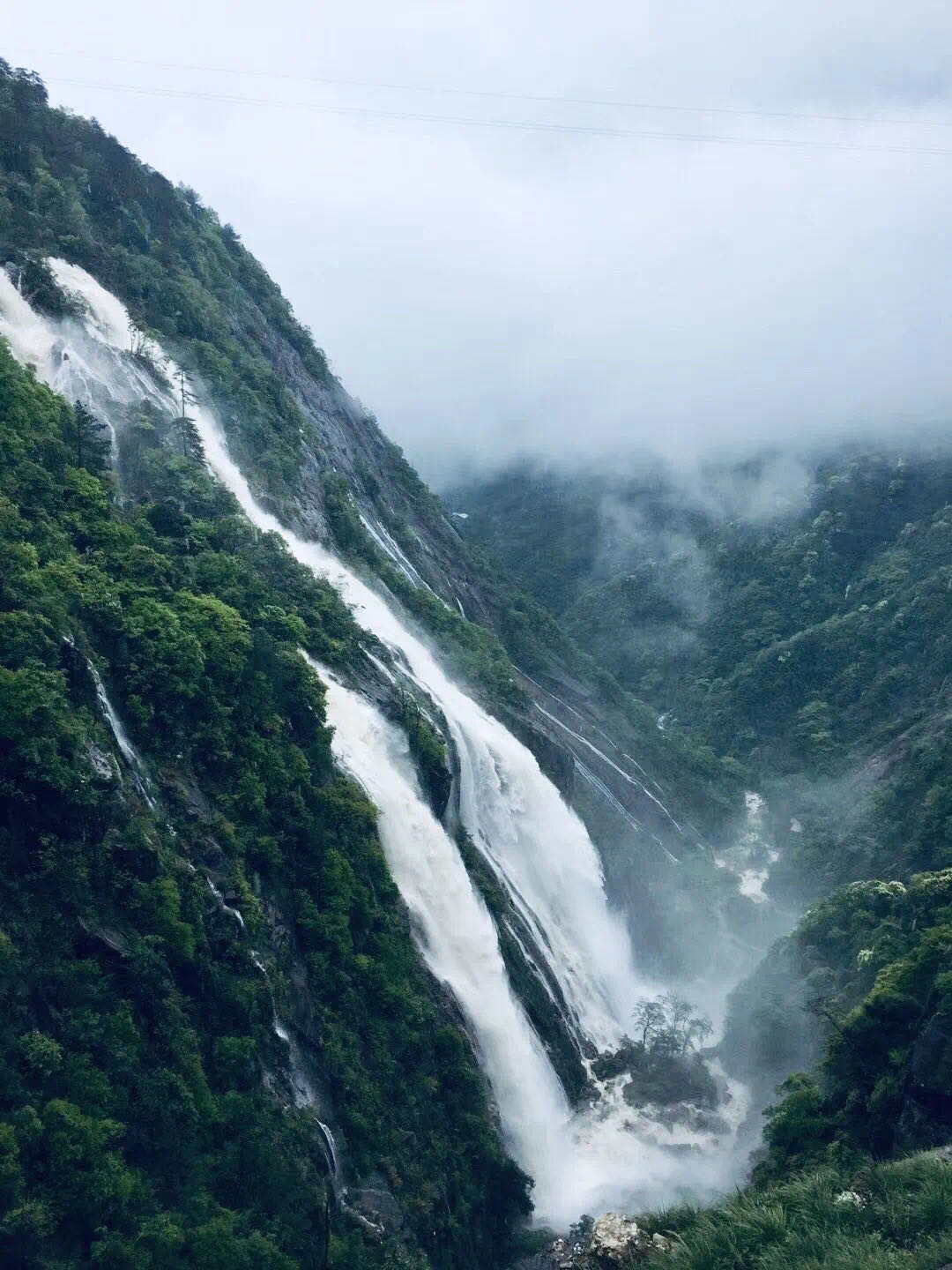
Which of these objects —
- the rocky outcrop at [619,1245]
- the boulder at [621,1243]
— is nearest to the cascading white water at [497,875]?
the rocky outcrop at [619,1245]

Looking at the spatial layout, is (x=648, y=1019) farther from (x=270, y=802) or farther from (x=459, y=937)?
(x=270, y=802)

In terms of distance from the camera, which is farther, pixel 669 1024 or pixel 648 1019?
pixel 669 1024

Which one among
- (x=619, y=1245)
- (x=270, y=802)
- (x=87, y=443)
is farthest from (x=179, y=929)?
(x=87, y=443)

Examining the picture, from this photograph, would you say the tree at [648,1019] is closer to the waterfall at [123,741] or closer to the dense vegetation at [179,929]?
the dense vegetation at [179,929]

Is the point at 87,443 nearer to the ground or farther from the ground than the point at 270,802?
farther from the ground

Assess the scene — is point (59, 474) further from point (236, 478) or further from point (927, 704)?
point (927, 704)

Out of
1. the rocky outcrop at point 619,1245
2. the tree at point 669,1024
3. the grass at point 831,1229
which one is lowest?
the tree at point 669,1024

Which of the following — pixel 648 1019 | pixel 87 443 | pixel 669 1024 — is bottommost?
pixel 669 1024
